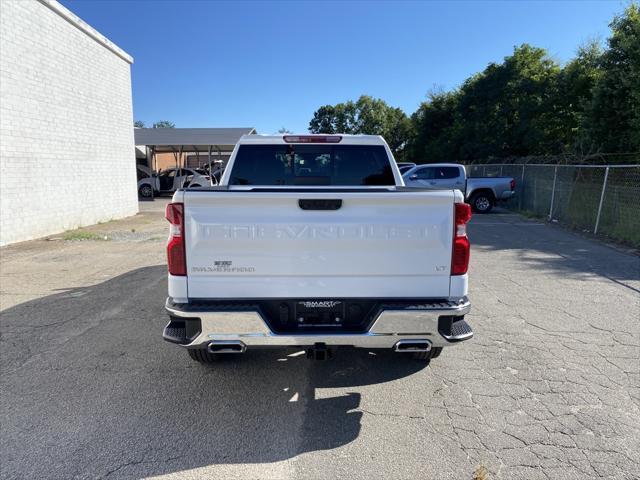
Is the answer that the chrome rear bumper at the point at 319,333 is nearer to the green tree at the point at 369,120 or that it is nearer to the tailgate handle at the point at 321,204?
the tailgate handle at the point at 321,204

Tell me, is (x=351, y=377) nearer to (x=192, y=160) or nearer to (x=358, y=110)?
(x=192, y=160)

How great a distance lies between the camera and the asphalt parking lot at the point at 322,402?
2.68m

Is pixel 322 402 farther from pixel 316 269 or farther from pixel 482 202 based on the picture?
pixel 482 202

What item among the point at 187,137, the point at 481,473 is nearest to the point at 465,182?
the point at 481,473

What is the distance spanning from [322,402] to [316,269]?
1115mm

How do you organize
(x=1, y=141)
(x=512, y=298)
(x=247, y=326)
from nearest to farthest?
1. (x=247, y=326)
2. (x=512, y=298)
3. (x=1, y=141)

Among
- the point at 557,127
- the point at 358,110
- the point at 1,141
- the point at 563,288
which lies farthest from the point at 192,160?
the point at 563,288

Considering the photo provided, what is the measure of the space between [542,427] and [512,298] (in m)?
3.24

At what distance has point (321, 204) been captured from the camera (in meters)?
2.98

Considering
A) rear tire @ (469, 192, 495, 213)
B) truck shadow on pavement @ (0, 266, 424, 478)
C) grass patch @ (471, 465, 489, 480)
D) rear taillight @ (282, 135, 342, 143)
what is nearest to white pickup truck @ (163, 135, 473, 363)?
truck shadow on pavement @ (0, 266, 424, 478)

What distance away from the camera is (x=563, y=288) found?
654 centimetres

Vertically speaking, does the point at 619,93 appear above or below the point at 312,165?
above

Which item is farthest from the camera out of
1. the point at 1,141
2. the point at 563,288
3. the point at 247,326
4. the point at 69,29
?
the point at 69,29

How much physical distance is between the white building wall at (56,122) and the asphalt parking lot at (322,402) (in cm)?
580
